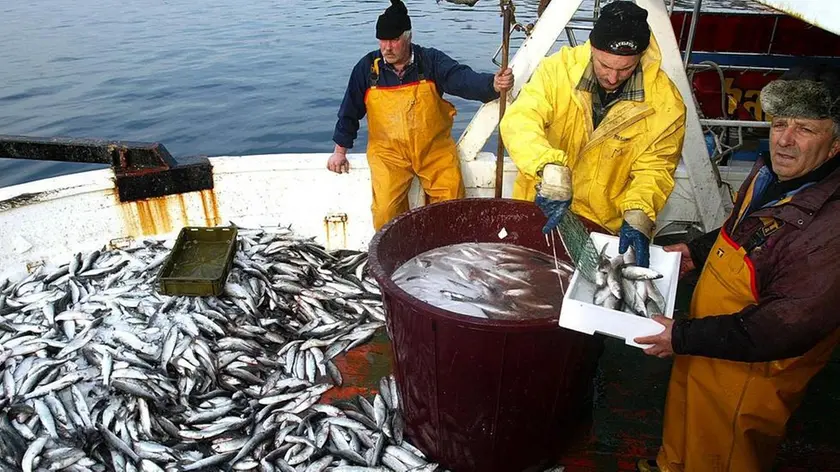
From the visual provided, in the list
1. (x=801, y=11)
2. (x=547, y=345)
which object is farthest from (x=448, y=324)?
(x=801, y=11)

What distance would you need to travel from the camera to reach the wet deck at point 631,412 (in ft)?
10.7

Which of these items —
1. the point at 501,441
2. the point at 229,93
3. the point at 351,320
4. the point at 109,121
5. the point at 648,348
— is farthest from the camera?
the point at 229,93

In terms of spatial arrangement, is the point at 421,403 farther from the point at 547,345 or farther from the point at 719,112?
the point at 719,112

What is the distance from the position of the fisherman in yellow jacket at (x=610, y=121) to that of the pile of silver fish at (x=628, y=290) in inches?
12.1

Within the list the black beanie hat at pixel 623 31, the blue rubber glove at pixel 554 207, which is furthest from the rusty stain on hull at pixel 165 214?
the black beanie hat at pixel 623 31

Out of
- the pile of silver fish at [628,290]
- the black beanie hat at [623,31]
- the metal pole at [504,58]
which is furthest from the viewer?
the metal pole at [504,58]

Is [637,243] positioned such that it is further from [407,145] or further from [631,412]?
[407,145]

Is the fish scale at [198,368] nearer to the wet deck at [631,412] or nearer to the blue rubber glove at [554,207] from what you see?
the wet deck at [631,412]

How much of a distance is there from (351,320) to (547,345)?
7.49ft

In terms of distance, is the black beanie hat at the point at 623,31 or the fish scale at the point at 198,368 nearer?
the black beanie hat at the point at 623,31

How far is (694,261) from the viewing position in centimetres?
311

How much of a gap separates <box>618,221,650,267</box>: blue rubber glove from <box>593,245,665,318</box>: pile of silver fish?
0.15 metres

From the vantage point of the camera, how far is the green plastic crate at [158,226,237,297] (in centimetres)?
432

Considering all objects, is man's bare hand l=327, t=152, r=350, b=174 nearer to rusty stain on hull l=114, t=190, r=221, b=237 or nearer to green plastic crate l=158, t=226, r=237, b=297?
green plastic crate l=158, t=226, r=237, b=297
